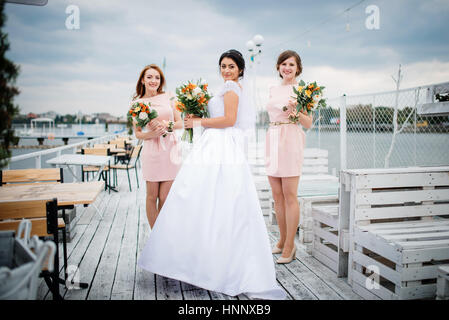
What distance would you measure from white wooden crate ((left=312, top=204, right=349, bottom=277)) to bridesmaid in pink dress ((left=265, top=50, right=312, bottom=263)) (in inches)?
9.0

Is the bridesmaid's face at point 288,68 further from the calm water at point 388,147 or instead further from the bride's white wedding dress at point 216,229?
the calm water at point 388,147

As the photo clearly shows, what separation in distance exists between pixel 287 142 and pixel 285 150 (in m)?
0.07

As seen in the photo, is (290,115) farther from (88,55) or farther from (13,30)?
(13,30)

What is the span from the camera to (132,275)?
8.10 feet

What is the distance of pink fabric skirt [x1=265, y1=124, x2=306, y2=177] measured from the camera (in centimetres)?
260

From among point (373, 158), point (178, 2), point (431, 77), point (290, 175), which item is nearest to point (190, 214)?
point (290, 175)

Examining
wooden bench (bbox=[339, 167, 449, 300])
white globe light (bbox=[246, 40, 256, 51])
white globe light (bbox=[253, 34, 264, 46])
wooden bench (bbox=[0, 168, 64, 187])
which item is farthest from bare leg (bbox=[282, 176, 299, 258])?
white globe light (bbox=[246, 40, 256, 51])

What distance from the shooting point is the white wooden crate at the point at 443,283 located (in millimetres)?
1599

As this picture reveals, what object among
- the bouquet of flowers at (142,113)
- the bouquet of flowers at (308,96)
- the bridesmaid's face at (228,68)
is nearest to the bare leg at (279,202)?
the bouquet of flowers at (308,96)

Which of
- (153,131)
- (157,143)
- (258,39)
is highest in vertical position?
(258,39)

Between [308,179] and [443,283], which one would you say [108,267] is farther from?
[308,179]

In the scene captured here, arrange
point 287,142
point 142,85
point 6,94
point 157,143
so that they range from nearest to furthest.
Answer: point 6,94
point 287,142
point 157,143
point 142,85

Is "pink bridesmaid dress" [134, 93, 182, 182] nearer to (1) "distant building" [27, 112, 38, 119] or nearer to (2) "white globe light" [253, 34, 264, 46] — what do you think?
(1) "distant building" [27, 112, 38, 119]

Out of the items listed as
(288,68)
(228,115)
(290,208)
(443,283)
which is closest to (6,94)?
(228,115)
